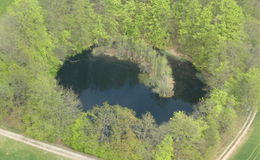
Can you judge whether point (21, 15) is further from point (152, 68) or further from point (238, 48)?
point (238, 48)

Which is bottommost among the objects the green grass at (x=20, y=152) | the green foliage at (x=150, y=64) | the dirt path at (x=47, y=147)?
the green grass at (x=20, y=152)

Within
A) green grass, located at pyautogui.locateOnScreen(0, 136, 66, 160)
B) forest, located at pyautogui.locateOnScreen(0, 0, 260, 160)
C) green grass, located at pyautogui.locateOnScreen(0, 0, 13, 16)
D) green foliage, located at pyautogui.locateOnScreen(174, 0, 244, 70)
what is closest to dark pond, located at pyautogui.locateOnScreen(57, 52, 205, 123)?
forest, located at pyautogui.locateOnScreen(0, 0, 260, 160)

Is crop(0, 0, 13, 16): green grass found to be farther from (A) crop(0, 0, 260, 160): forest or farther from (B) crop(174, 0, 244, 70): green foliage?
(B) crop(174, 0, 244, 70): green foliage

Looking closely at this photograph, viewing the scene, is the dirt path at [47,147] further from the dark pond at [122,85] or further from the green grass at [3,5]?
the green grass at [3,5]

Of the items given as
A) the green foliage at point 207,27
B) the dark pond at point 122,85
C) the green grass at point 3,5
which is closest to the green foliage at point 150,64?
the dark pond at point 122,85

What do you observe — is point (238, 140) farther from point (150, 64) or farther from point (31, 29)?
point (31, 29)

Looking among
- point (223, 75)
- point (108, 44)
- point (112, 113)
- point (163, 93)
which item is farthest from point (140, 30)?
point (112, 113)

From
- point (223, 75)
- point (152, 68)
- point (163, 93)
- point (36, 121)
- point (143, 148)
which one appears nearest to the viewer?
point (143, 148)
